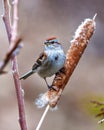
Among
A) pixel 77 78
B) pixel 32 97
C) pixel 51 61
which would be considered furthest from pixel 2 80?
pixel 51 61

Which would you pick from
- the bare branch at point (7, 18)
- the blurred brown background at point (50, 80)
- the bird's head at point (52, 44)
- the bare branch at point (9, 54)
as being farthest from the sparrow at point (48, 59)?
the blurred brown background at point (50, 80)

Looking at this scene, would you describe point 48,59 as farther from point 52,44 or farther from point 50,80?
point 50,80

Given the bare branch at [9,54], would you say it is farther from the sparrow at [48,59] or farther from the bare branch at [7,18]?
the sparrow at [48,59]

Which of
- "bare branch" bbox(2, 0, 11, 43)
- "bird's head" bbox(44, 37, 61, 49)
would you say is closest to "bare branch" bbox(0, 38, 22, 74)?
"bare branch" bbox(2, 0, 11, 43)

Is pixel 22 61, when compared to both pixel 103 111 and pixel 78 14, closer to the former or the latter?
pixel 78 14

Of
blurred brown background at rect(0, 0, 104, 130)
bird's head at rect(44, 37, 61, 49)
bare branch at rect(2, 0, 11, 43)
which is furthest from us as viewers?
blurred brown background at rect(0, 0, 104, 130)

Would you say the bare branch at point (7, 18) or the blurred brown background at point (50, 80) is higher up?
the bare branch at point (7, 18)

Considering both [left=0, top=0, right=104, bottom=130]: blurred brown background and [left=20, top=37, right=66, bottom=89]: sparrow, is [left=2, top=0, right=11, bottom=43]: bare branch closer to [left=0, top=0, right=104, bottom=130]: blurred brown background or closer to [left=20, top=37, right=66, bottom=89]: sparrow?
[left=20, top=37, right=66, bottom=89]: sparrow

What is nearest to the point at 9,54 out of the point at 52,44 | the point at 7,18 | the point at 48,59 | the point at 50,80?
the point at 7,18

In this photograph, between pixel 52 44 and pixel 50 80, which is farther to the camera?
pixel 50 80
